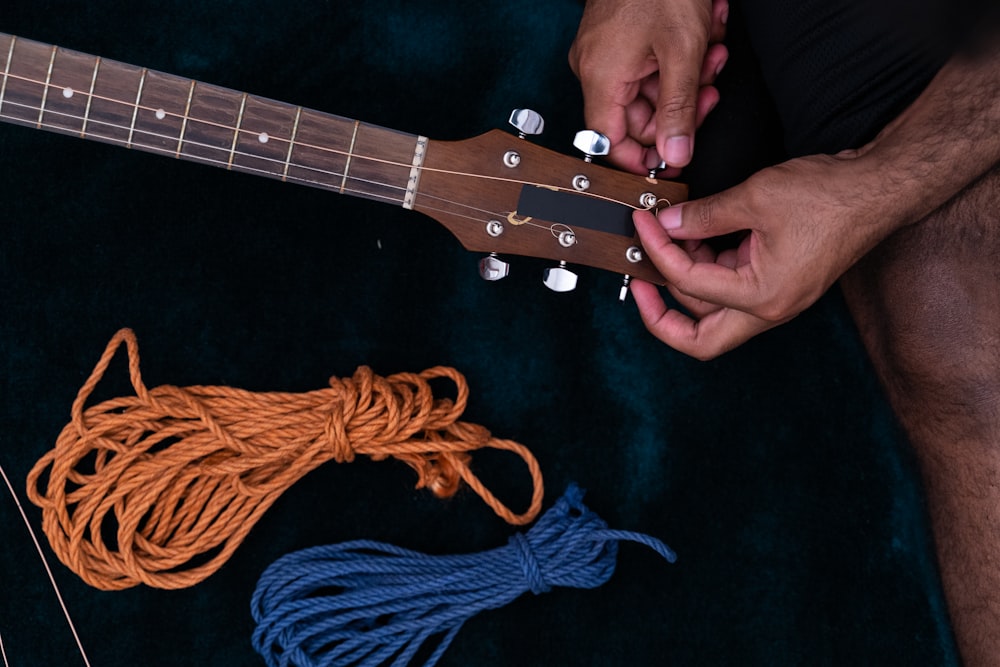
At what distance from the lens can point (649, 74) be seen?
1.14 m

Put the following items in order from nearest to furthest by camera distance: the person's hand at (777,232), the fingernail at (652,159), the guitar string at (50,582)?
the person's hand at (777,232)
the fingernail at (652,159)
the guitar string at (50,582)

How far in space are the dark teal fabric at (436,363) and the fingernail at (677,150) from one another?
8.3 inches

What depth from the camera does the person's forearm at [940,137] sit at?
103 cm

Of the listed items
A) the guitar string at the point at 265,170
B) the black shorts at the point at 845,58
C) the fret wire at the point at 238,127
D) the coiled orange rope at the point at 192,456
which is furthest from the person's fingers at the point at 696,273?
the fret wire at the point at 238,127

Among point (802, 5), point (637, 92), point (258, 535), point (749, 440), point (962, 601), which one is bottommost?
point (258, 535)

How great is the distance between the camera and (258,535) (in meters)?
1.28

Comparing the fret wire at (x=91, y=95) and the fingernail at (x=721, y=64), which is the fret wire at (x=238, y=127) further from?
the fingernail at (x=721, y=64)

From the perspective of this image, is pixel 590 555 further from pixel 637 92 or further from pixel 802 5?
pixel 802 5

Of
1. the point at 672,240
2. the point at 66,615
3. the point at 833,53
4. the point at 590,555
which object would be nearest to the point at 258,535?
the point at 66,615

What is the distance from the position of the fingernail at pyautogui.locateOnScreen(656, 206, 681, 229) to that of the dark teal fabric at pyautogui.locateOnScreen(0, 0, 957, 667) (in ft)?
0.87

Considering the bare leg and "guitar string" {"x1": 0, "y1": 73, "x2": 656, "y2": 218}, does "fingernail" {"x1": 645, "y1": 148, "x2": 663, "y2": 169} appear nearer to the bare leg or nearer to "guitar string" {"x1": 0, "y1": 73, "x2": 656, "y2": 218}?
"guitar string" {"x1": 0, "y1": 73, "x2": 656, "y2": 218}

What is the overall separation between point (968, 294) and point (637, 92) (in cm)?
51

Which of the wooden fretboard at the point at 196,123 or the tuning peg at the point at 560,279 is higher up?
the wooden fretboard at the point at 196,123

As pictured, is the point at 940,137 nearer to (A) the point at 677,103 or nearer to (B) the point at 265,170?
(A) the point at 677,103
